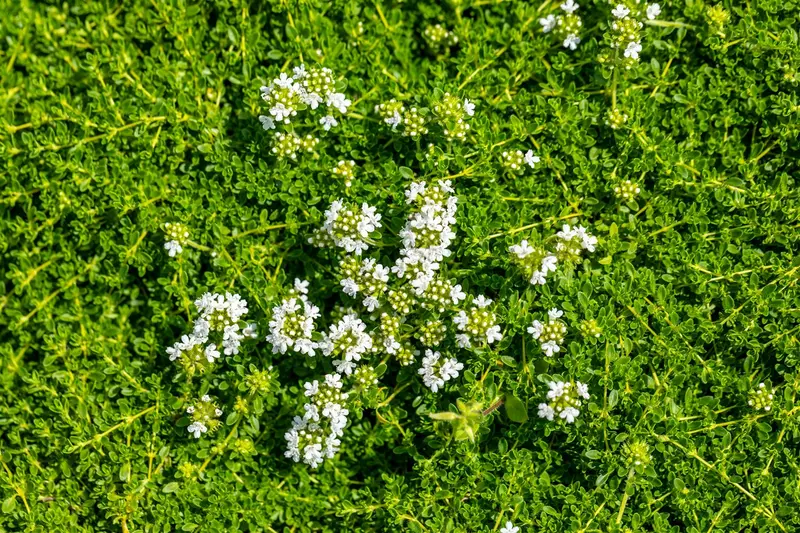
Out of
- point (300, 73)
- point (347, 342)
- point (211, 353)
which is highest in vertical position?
point (300, 73)

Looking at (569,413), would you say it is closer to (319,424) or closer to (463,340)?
(463,340)

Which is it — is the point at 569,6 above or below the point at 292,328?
above

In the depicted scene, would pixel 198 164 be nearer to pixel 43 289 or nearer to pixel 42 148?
pixel 42 148

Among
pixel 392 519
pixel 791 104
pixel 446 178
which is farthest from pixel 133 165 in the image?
pixel 791 104

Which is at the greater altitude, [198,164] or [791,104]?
[791,104]

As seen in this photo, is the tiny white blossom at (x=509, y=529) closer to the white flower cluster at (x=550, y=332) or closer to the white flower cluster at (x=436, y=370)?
the white flower cluster at (x=436, y=370)

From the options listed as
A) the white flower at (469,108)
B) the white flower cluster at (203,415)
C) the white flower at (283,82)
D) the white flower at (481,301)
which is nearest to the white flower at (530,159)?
the white flower at (469,108)

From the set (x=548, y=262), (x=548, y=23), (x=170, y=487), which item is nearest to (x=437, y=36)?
(x=548, y=23)
